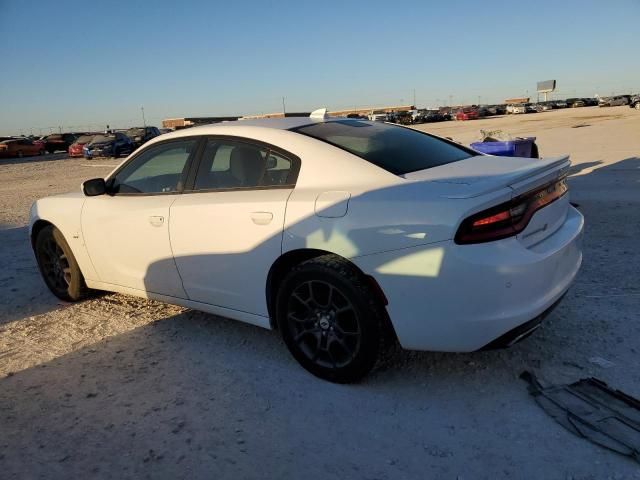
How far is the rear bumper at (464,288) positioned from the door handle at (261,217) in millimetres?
661

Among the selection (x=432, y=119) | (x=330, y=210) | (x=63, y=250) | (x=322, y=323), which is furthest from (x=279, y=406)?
(x=432, y=119)

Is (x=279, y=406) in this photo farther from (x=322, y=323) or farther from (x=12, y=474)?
(x=12, y=474)

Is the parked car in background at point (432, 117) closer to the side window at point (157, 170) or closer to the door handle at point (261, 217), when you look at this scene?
the side window at point (157, 170)

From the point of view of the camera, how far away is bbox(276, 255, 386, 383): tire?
2.93 meters

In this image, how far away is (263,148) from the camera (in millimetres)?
3510

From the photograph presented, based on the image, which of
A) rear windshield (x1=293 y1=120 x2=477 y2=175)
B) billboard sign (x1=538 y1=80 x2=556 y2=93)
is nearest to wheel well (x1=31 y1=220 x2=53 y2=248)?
rear windshield (x1=293 y1=120 x2=477 y2=175)

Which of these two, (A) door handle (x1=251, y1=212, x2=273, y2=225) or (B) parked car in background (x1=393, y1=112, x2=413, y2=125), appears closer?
(A) door handle (x1=251, y1=212, x2=273, y2=225)

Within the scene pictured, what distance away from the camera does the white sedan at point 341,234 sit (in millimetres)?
2662

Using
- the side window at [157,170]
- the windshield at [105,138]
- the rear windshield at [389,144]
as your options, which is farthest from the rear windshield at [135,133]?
the rear windshield at [389,144]

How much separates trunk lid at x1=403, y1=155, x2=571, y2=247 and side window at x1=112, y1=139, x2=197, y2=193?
1800 millimetres

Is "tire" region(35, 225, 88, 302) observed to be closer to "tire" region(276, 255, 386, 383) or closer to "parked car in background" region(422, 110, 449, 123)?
"tire" region(276, 255, 386, 383)

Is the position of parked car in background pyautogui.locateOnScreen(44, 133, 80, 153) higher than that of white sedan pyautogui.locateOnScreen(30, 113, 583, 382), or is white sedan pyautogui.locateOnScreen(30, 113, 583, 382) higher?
parked car in background pyautogui.locateOnScreen(44, 133, 80, 153)

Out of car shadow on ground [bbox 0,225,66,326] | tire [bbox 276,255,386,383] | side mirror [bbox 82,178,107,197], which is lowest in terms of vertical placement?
car shadow on ground [bbox 0,225,66,326]

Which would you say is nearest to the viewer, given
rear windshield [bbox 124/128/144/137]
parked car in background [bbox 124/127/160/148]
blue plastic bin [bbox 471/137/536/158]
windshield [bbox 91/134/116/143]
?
blue plastic bin [bbox 471/137/536/158]
